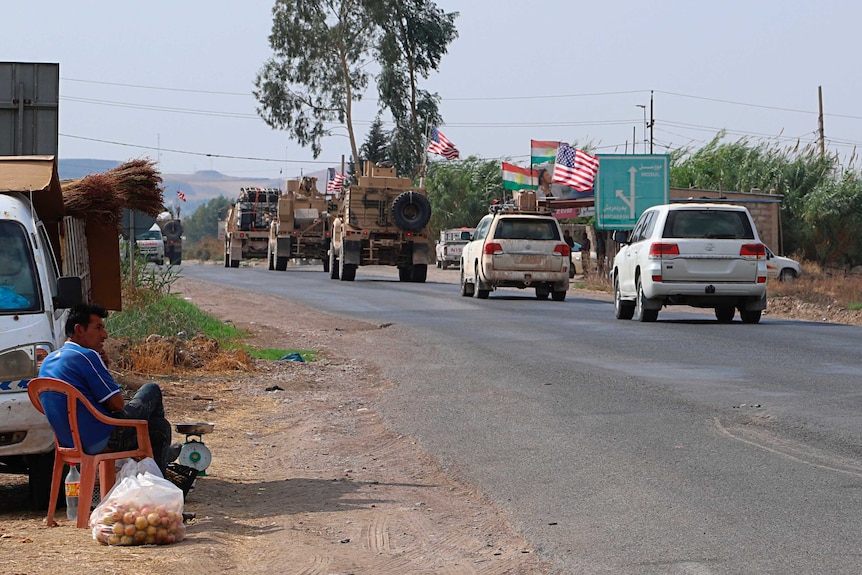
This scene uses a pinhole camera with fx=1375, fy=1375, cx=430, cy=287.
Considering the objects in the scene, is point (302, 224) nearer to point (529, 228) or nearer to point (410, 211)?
point (410, 211)

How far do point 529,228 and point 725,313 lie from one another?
23.5 feet

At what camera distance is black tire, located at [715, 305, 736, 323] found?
22.0 meters

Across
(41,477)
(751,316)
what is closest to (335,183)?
(751,316)

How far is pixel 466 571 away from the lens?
20.2 feet

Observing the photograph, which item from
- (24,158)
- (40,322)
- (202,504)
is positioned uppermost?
(24,158)

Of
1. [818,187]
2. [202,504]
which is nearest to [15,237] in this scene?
[202,504]

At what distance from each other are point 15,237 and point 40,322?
678 millimetres

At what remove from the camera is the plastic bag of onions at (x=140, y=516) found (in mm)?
6629

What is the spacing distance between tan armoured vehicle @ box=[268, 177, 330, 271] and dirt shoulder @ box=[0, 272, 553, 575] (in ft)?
112

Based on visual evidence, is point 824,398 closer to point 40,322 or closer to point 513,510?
point 513,510

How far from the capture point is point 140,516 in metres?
6.65

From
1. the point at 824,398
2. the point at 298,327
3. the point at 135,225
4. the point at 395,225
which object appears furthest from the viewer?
the point at 395,225

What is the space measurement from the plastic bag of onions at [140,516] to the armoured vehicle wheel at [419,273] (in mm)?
32775

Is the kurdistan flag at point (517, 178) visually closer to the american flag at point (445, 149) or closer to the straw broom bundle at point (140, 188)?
the american flag at point (445, 149)
